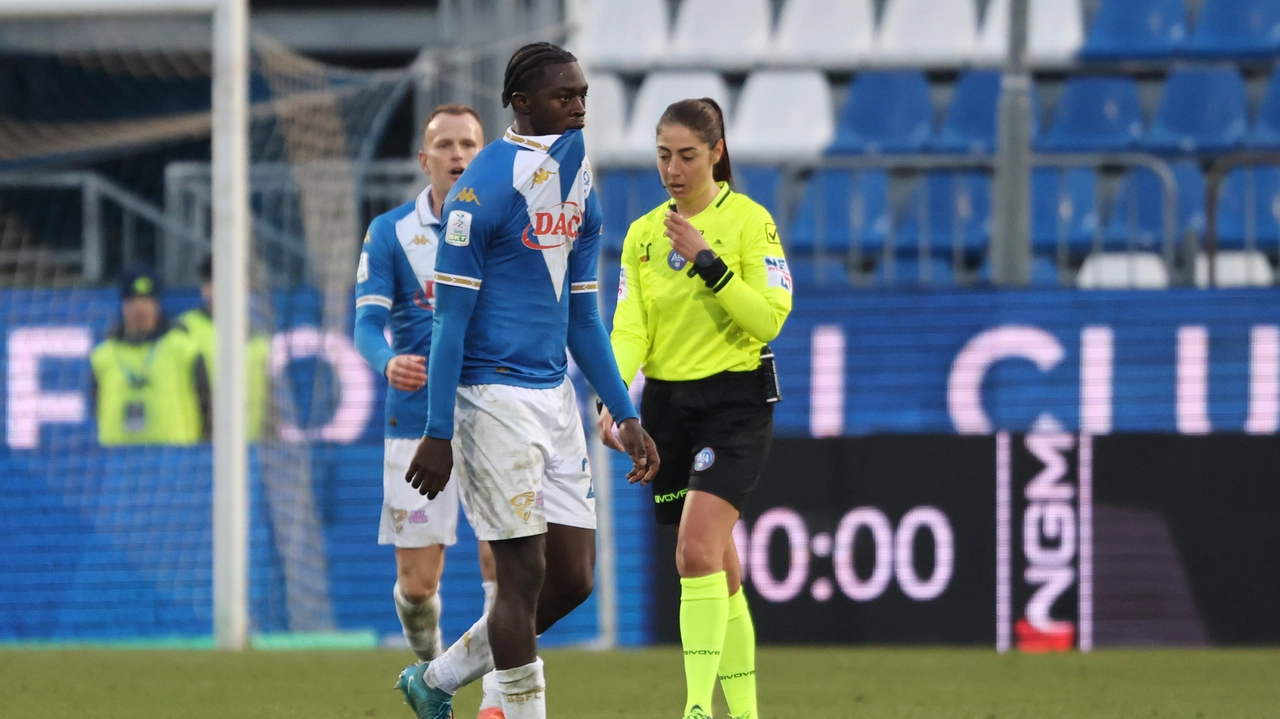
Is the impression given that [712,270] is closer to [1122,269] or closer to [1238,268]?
[1122,269]

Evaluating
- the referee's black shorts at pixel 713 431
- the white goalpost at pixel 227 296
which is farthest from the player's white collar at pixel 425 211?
the white goalpost at pixel 227 296

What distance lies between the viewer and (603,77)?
52.1 ft

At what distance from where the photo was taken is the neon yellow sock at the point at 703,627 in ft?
17.2

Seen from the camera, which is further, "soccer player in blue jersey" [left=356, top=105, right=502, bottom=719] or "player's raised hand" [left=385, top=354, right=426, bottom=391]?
"soccer player in blue jersey" [left=356, top=105, right=502, bottom=719]

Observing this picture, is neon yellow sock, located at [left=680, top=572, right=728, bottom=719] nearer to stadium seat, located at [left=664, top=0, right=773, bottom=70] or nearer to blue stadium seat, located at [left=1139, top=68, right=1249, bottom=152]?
blue stadium seat, located at [left=1139, top=68, right=1249, bottom=152]

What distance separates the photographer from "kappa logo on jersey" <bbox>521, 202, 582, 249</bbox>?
446cm

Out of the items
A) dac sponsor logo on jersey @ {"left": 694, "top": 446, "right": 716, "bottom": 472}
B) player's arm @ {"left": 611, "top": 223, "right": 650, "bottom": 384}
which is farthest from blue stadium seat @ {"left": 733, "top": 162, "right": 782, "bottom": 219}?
dac sponsor logo on jersey @ {"left": 694, "top": 446, "right": 716, "bottom": 472}

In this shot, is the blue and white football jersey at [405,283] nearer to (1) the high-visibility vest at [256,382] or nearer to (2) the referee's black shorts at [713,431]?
(2) the referee's black shorts at [713,431]

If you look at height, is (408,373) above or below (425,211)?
below

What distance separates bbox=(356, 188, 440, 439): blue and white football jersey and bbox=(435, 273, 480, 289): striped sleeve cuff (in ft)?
4.91

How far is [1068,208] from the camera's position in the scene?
13125mm

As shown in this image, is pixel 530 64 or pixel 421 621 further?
pixel 421 621

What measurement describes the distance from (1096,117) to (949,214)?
2288 mm

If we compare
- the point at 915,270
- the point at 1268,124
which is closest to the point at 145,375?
the point at 915,270
